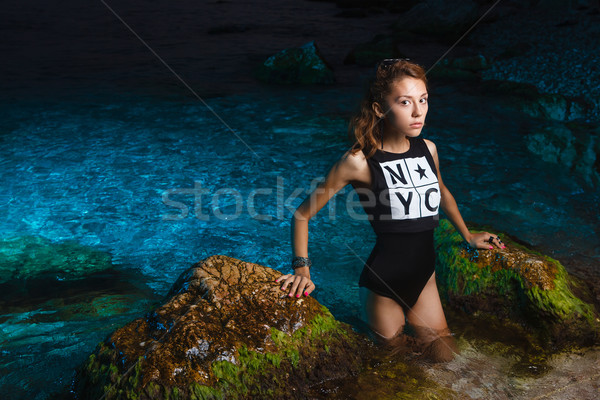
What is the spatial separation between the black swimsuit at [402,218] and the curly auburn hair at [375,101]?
0.09m

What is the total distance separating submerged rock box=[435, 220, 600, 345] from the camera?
338 centimetres

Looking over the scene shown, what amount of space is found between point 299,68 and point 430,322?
26.2ft

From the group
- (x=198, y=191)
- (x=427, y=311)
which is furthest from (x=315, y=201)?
(x=198, y=191)

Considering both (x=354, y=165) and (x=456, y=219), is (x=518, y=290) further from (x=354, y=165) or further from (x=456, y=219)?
(x=354, y=165)

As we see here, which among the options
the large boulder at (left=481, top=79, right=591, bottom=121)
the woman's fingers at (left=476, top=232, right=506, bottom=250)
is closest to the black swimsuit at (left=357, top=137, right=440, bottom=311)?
the woman's fingers at (left=476, top=232, right=506, bottom=250)

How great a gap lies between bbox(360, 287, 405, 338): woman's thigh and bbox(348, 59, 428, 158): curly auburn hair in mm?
848

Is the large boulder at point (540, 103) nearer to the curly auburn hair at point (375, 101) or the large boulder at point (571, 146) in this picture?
the large boulder at point (571, 146)

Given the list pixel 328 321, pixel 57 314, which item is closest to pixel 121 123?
pixel 57 314

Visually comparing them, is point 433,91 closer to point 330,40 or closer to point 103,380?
point 330,40

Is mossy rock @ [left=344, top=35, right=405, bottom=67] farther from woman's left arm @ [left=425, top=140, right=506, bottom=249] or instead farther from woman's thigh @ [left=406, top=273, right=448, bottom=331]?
woman's thigh @ [left=406, top=273, right=448, bottom=331]

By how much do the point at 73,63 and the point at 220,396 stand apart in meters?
11.0

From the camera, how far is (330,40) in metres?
14.3

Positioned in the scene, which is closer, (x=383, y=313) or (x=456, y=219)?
(x=383, y=313)

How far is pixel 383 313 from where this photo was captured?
126 inches
